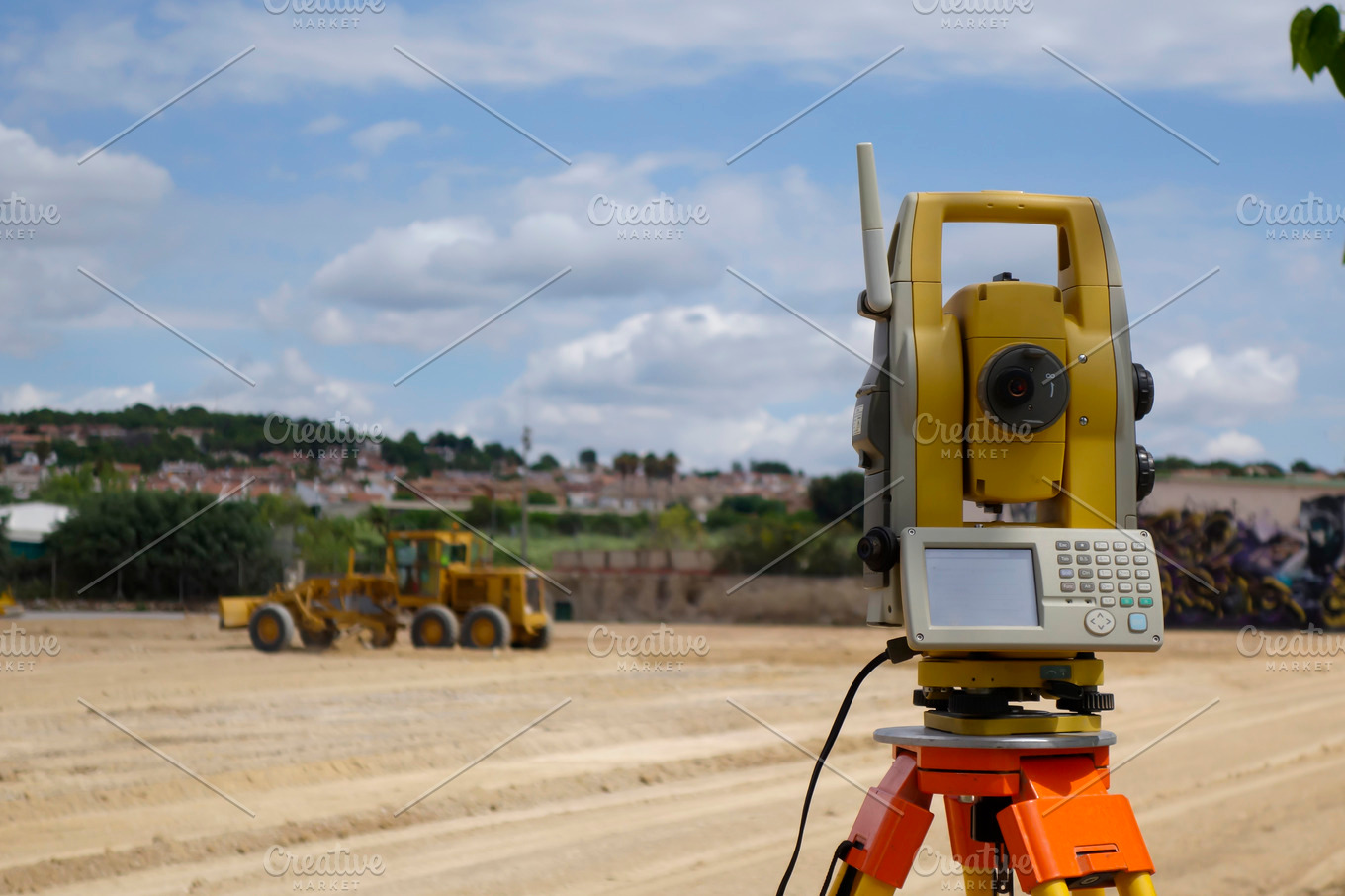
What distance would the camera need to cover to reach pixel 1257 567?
33.8 meters

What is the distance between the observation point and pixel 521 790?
7945mm

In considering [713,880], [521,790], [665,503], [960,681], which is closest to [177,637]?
[521,790]

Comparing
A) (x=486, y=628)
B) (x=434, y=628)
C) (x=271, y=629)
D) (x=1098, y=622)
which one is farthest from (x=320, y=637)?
(x=1098, y=622)

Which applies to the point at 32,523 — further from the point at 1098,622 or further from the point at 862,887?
the point at 1098,622

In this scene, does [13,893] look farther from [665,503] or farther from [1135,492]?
[665,503]

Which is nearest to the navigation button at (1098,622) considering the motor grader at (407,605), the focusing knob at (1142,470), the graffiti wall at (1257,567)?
the focusing knob at (1142,470)

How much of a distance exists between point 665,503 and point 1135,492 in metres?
55.0

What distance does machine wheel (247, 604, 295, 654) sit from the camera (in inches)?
838

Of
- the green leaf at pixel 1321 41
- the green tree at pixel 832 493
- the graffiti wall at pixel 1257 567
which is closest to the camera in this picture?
the green leaf at pixel 1321 41

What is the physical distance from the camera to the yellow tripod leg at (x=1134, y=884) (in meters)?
2.33

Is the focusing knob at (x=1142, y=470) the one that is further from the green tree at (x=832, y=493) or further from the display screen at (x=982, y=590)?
the green tree at (x=832, y=493)

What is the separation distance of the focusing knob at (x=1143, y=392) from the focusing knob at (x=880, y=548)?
2.05ft

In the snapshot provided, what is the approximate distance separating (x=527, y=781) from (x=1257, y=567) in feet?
102

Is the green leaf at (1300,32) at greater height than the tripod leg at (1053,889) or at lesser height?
greater
